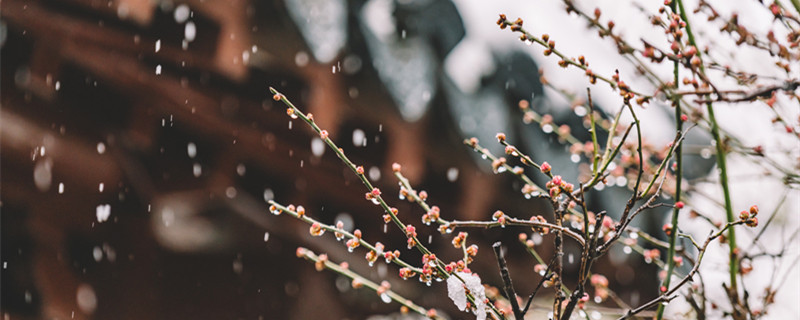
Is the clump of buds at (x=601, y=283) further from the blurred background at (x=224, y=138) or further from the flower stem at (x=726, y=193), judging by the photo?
the blurred background at (x=224, y=138)

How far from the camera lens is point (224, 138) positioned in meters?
3.03

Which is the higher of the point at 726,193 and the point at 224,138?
the point at 726,193

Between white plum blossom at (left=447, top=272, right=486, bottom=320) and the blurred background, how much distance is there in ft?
6.96

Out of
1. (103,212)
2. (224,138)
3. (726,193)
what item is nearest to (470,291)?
(726,193)

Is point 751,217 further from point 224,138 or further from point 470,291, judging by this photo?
point 224,138

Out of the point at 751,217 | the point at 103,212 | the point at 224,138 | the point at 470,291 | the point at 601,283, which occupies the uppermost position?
the point at 751,217

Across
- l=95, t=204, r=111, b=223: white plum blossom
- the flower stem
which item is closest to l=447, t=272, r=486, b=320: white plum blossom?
the flower stem

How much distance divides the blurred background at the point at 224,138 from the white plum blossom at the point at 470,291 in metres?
2.12

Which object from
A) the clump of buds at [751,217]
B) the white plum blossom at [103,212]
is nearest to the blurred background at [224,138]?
the white plum blossom at [103,212]

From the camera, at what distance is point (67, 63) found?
10.4 feet

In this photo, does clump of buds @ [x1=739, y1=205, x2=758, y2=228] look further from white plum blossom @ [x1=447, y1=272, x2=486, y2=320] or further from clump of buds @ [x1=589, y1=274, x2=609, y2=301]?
clump of buds @ [x1=589, y1=274, x2=609, y2=301]

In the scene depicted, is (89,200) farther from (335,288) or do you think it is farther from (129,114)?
(335,288)

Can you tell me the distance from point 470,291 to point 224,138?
8.29ft

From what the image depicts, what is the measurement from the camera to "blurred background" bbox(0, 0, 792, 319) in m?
2.78
